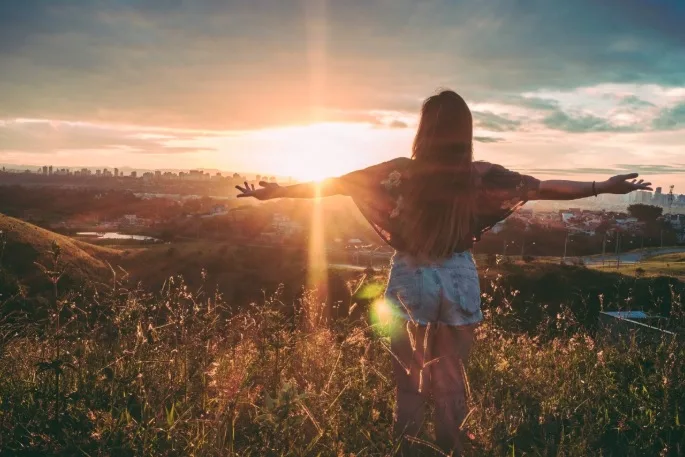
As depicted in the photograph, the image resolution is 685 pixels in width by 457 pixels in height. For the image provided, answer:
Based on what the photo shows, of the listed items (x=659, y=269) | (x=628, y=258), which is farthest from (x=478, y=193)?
(x=628, y=258)

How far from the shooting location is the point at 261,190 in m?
3.76

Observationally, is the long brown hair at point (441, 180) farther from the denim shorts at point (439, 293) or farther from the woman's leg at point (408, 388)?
the woman's leg at point (408, 388)

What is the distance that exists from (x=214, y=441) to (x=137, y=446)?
1.20 feet

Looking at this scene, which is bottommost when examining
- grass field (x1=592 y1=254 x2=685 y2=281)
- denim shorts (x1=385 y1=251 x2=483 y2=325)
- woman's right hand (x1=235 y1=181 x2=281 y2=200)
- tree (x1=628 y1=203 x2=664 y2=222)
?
grass field (x1=592 y1=254 x2=685 y2=281)

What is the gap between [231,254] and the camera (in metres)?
74.6

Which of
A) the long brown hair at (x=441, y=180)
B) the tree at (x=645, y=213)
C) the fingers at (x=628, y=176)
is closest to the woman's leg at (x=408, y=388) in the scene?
the long brown hair at (x=441, y=180)

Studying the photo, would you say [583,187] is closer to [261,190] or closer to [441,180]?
[441,180]

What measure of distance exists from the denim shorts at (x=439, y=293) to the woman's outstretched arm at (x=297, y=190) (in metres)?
0.83

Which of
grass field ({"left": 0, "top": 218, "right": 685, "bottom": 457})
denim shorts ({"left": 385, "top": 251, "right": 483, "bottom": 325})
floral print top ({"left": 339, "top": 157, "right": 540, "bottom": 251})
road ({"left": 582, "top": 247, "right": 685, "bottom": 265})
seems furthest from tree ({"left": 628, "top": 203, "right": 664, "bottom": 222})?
denim shorts ({"left": 385, "top": 251, "right": 483, "bottom": 325})

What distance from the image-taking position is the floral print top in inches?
129

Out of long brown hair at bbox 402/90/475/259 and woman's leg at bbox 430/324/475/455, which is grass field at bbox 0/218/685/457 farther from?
long brown hair at bbox 402/90/475/259

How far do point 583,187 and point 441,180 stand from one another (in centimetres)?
94

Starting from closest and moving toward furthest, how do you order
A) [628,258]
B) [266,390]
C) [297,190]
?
1. [266,390]
2. [297,190]
3. [628,258]

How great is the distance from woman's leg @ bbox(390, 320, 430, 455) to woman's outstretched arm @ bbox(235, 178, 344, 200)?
107cm
